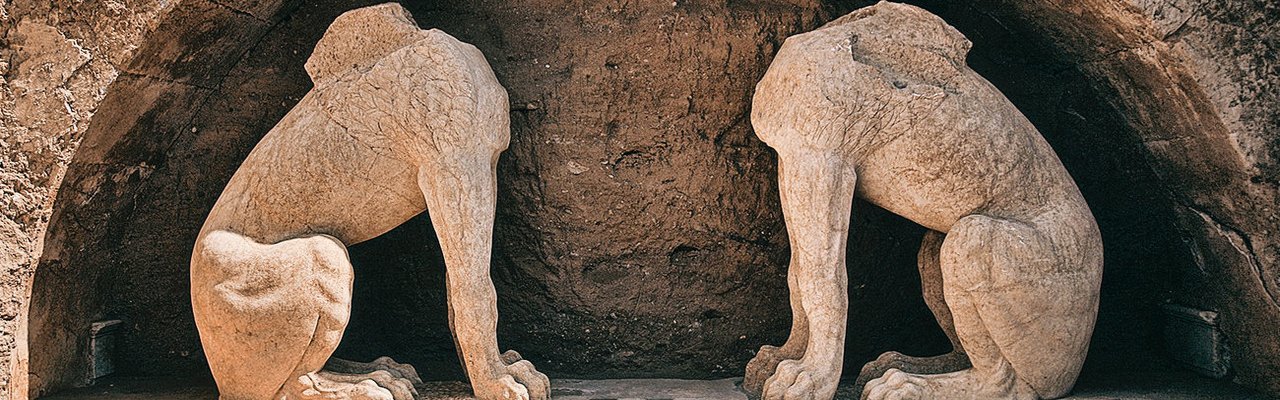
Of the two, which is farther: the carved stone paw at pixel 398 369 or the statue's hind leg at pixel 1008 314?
the carved stone paw at pixel 398 369

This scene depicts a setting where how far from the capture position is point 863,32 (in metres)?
4.00

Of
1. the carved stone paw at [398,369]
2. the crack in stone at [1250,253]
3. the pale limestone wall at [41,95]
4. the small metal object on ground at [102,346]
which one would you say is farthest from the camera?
the small metal object on ground at [102,346]

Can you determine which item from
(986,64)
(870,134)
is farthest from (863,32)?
(986,64)

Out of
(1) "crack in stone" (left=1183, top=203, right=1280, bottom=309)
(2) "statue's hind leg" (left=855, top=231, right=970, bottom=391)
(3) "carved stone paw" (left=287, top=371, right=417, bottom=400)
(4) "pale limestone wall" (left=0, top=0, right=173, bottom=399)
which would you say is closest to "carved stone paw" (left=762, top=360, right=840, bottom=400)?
(2) "statue's hind leg" (left=855, top=231, right=970, bottom=391)

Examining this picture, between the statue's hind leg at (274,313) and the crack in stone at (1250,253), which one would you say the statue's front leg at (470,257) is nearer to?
the statue's hind leg at (274,313)

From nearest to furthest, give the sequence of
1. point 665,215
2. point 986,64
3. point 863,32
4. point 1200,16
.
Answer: point 1200,16 → point 863,32 → point 665,215 → point 986,64

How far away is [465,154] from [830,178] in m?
1.05

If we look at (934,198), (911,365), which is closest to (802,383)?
(911,365)

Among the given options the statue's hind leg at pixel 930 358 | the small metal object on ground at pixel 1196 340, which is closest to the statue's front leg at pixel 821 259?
the statue's hind leg at pixel 930 358

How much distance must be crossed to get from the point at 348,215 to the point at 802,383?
4.61 ft

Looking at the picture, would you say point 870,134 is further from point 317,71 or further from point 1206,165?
point 317,71

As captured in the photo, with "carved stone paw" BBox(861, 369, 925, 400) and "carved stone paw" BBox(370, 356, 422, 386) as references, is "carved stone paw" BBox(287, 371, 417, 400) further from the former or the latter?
"carved stone paw" BBox(861, 369, 925, 400)

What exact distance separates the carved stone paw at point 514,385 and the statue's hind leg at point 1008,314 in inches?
37.7

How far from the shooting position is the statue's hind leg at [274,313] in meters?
3.68
